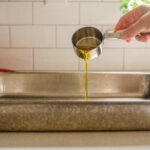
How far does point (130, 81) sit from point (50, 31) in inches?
15.4

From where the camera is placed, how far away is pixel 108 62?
0.81 meters

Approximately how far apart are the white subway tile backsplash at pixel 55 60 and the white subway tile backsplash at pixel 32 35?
0.04 m

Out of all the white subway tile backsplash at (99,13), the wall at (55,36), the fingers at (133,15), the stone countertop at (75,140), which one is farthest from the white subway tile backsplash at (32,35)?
the stone countertop at (75,140)

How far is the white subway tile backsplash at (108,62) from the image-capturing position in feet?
2.65

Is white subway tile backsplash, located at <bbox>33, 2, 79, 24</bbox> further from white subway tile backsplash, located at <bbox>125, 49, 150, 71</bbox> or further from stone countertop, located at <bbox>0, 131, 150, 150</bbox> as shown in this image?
stone countertop, located at <bbox>0, 131, 150, 150</bbox>

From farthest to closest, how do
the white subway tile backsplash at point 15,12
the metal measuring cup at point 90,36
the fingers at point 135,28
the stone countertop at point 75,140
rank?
the white subway tile backsplash at point 15,12 < the metal measuring cup at point 90,36 < the fingers at point 135,28 < the stone countertop at point 75,140

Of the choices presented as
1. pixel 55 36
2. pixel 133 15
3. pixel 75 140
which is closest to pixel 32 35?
pixel 55 36

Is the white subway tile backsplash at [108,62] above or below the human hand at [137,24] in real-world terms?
below

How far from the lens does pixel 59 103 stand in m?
0.34

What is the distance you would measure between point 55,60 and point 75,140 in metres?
0.52

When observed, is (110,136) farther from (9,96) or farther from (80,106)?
(9,96)

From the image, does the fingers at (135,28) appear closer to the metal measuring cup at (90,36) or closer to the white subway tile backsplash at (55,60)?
the metal measuring cup at (90,36)

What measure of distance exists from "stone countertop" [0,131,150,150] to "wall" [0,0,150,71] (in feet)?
1.57

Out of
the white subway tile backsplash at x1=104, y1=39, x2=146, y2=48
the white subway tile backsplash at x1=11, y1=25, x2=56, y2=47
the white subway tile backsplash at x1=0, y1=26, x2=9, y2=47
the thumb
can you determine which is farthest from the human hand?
the white subway tile backsplash at x1=0, y1=26, x2=9, y2=47
